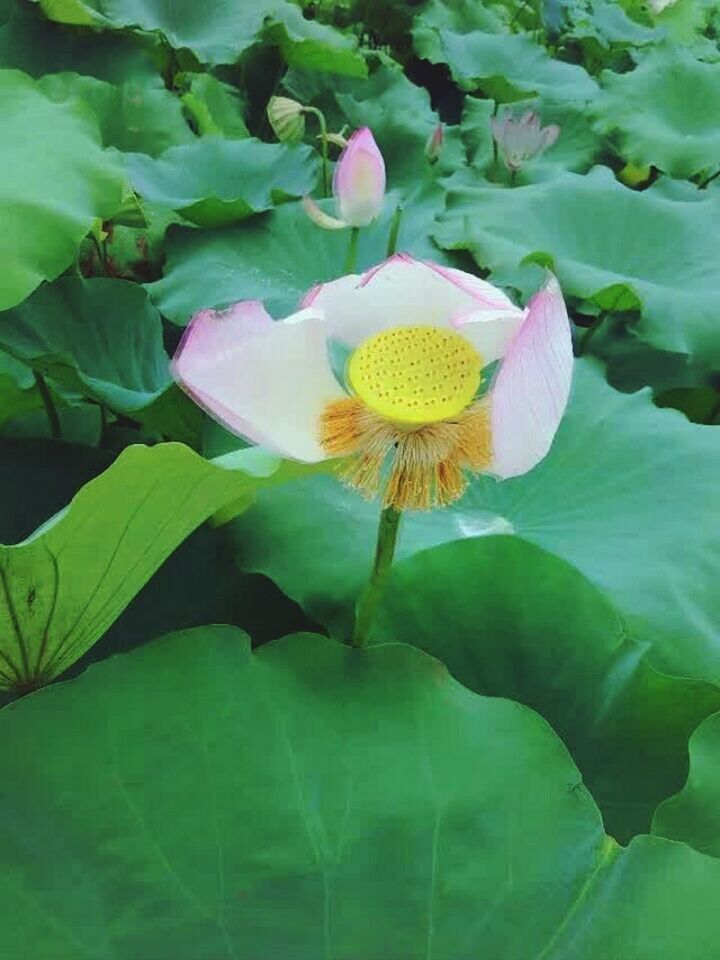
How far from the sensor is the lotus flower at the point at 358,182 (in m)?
0.89

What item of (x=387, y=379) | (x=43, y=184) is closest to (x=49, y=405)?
(x=43, y=184)

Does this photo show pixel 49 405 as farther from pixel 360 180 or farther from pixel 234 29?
pixel 234 29

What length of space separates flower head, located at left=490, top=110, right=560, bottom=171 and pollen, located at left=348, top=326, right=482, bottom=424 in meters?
1.09

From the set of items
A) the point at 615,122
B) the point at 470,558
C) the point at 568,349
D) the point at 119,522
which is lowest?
the point at 615,122

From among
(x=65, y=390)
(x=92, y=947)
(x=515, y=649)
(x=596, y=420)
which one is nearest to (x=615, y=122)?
(x=596, y=420)

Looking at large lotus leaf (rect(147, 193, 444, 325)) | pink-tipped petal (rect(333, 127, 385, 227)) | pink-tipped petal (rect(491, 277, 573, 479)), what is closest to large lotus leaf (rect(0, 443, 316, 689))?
pink-tipped petal (rect(491, 277, 573, 479))

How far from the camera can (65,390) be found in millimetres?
929

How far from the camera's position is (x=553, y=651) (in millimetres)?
678

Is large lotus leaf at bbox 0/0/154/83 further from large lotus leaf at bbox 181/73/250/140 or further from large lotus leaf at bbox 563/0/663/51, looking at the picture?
large lotus leaf at bbox 563/0/663/51

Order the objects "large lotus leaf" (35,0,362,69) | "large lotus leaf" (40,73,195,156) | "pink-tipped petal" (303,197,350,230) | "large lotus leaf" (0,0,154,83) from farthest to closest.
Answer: "large lotus leaf" (35,0,362,69) < "large lotus leaf" (0,0,154,83) < "large lotus leaf" (40,73,195,156) < "pink-tipped petal" (303,197,350,230)

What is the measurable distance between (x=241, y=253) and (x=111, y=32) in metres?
0.65

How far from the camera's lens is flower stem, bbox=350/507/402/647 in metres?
0.57

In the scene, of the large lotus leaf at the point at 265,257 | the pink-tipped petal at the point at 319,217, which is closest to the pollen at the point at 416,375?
the pink-tipped petal at the point at 319,217

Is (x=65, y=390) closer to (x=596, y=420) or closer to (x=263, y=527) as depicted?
(x=263, y=527)
